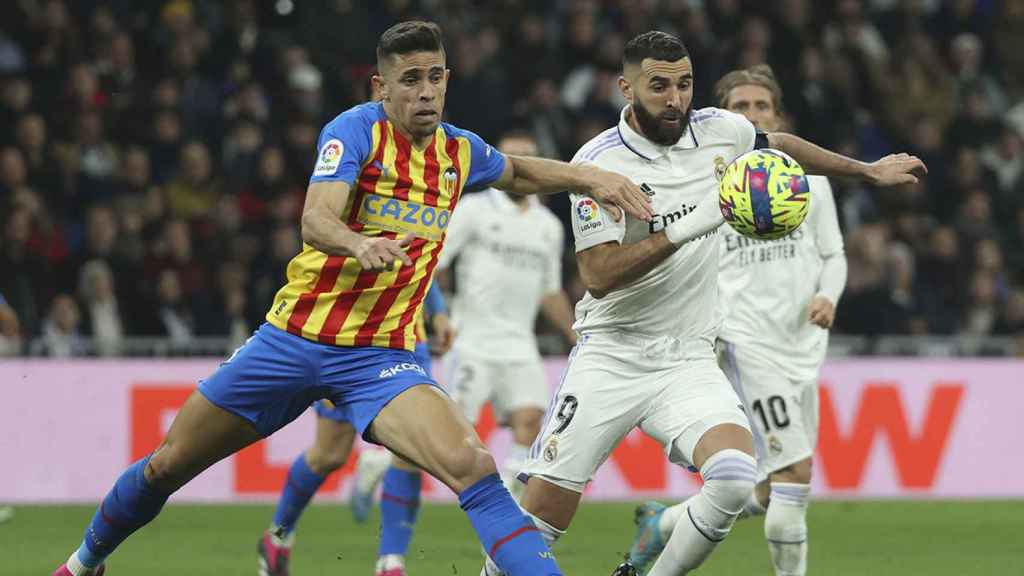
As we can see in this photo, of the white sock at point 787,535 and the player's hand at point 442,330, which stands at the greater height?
the player's hand at point 442,330

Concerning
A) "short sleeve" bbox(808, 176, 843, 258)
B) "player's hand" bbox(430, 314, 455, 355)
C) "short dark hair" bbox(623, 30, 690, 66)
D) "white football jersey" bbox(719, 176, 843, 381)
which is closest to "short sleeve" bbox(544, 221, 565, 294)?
"player's hand" bbox(430, 314, 455, 355)

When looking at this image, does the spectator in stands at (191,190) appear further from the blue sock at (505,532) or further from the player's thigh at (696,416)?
the blue sock at (505,532)

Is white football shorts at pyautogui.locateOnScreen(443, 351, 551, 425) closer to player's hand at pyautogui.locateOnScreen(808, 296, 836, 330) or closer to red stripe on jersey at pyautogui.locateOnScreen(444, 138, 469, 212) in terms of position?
player's hand at pyautogui.locateOnScreen(808, 296, 836, 330)

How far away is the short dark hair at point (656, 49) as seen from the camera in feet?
22.7

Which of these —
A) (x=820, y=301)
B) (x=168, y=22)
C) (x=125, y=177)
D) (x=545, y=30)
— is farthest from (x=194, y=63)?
(x=820, y=301)

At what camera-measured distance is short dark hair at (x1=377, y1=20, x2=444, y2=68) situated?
640cm

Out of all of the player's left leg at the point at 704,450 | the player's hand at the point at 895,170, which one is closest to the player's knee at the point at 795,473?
the player's left leg at the point at 704,450

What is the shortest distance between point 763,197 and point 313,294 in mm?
1701

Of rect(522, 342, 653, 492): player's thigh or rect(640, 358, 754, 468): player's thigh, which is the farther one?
rect(522, 342, 653, 492): player's thigh

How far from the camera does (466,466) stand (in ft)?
19.7

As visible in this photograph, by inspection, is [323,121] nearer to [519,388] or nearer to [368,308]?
[519,388]

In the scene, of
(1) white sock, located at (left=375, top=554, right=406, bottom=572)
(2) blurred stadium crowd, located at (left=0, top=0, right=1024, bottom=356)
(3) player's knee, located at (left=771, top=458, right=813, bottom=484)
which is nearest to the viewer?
(3) player's knee, located at (left=771, top=458, right=813, bottom=484)

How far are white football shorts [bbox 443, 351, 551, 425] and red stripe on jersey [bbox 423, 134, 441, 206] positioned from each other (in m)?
4.83

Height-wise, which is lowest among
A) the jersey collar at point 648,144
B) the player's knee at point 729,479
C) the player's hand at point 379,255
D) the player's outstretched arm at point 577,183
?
the player's knee at point 729,479
